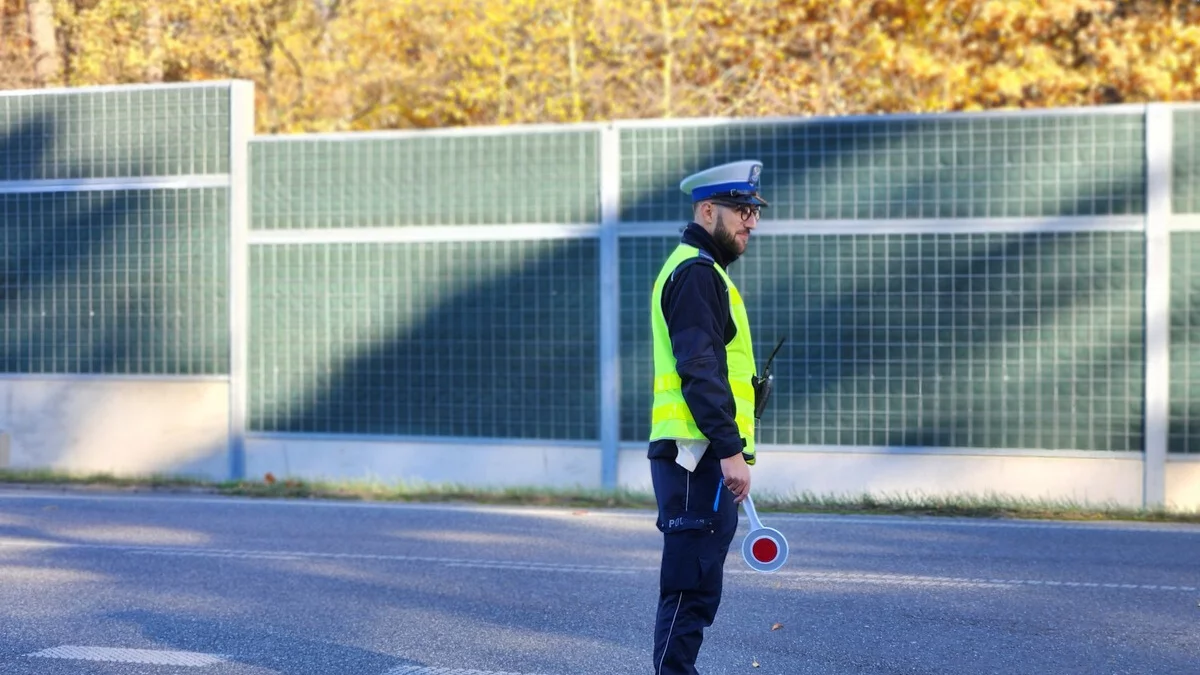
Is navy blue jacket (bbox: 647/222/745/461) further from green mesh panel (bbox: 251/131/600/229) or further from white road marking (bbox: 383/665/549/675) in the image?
green mesh panel (bbox: 251/131/600/229)

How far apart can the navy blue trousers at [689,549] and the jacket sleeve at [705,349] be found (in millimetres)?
146

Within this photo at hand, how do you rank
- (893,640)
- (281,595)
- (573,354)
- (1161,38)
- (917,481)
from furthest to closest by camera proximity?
(1161,38)
(573,354)
(917,481)
(281,595)
(893,640)

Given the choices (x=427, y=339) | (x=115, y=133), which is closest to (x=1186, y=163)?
(x=427, y=339)

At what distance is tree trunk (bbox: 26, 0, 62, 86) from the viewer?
74.8 feet

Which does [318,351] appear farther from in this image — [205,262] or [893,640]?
[893,640]

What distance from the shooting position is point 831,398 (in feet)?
48.2

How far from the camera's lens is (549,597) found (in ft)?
29.0

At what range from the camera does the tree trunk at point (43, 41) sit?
2281cm

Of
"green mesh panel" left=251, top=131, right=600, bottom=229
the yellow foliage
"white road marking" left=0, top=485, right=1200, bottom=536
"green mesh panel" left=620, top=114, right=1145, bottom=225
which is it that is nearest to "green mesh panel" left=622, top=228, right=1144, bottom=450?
"green mesh panel" left=620, top=114, right=1145, bottom=225

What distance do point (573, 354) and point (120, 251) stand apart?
17.0 ft

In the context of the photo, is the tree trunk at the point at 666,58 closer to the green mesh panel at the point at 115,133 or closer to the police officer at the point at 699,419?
the green mesh panel at the point at 115,133

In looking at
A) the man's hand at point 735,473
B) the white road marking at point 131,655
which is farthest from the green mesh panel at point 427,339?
the man's hand at point 735,473

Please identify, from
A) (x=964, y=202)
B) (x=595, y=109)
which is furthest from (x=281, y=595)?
(x=595, y=109)

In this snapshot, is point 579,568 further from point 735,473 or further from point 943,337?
point 943,337
